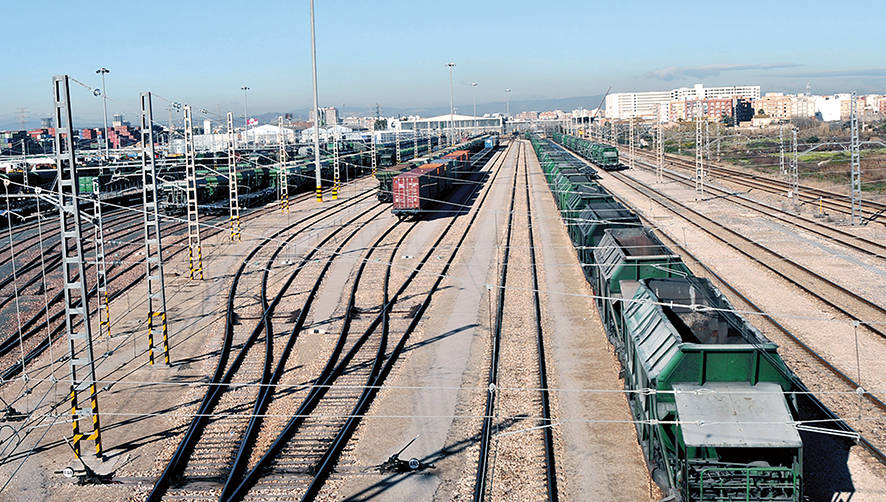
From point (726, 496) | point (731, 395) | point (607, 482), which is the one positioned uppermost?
point (731, 395)

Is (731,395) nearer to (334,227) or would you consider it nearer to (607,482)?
(607,482)

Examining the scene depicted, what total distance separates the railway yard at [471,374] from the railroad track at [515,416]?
0.06m

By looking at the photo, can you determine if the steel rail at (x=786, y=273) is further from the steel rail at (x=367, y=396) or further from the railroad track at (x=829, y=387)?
the steel rail at (x=367, y=396)

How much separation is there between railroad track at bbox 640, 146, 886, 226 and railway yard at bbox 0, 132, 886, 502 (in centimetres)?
933

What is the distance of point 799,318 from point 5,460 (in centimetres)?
2016

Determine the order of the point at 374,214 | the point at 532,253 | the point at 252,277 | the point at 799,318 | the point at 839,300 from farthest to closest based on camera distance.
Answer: the point at 374,214, the point at 532,253, the point at 252,277, the point at 839,300, the point at 799,318

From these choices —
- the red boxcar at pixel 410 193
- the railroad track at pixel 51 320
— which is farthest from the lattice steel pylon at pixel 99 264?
the red boxcar at pixel 410 193

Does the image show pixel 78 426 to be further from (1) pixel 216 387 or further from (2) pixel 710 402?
(2) pixel 710 402

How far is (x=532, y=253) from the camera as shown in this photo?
34375 mm

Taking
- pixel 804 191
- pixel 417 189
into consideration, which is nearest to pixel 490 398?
pixel 417 189

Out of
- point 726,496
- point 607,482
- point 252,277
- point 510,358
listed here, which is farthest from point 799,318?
point 252,277

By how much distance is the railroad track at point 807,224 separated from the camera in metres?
33.1

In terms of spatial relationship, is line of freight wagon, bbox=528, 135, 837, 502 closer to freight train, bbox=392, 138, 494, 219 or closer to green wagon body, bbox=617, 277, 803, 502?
green wagon body, bbox=617, 277, 803, 502

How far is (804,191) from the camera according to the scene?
55.9 m
